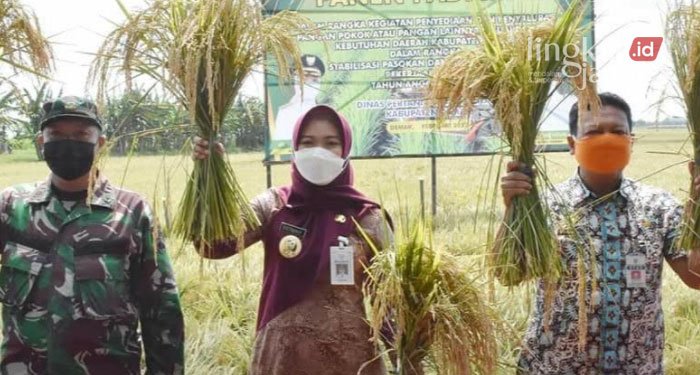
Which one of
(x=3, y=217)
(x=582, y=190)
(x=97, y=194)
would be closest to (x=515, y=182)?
(x=582, y=190)

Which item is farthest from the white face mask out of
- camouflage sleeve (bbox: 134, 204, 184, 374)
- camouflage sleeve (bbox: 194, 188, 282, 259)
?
camouflage sleeve (bbox: 134, 204, 184, 374)

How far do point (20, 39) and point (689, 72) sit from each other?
1.81 metres

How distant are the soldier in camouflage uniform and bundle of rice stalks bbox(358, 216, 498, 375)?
731 mm

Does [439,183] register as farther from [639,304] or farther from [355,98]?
[639,304]

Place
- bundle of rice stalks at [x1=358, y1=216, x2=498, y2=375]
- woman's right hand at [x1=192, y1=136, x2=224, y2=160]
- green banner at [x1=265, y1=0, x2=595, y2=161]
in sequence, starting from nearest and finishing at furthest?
1. bundle of rice stalks at [x1=358, y1=216, x2=498, y2=375]
2. woman's right hand at [x1=192, y1=136, x2=224, y2=160]
3. green banner at [x1=265, y1=0, x2=595, y2=161]

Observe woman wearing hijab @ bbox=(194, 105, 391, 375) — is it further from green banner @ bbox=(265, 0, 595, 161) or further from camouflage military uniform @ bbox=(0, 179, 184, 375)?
green banner @ bbox=(265, 0, 595, 161)

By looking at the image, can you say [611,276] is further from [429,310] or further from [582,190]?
[429,310]

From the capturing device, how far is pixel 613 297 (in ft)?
7.20

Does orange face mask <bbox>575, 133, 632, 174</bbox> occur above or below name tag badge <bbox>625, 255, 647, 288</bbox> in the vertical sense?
above

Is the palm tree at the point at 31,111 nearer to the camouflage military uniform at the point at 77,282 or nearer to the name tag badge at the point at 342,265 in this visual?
the camouflage military uniform at the point at 77,282

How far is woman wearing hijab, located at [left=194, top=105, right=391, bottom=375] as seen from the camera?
2139 mm

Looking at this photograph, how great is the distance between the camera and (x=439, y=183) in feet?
18.3

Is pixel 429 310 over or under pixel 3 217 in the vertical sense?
under

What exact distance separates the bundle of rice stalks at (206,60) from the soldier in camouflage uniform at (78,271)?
23 cm
